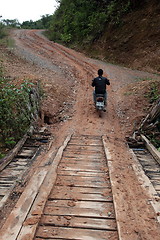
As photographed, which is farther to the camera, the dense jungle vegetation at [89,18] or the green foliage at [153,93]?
the dense jungle vegetation at [89,18]

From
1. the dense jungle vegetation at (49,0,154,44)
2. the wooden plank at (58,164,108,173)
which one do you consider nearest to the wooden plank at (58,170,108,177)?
the wooden plank at (58,164,108,173)

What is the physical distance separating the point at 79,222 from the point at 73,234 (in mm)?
209

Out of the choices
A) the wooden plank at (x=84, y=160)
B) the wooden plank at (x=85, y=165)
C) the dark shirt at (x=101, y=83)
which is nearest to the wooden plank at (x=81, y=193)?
the wooden plank at (x=85, y=165)

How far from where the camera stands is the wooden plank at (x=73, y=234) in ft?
7.75

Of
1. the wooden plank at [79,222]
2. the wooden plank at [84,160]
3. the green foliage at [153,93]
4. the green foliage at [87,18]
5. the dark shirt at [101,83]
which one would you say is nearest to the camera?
the wooden plank at [79,222]

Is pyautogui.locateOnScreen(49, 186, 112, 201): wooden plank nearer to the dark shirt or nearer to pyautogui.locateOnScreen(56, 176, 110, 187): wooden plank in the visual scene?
pyautogui.locateOnScreen(56, 176, 110, 187): wooden plank

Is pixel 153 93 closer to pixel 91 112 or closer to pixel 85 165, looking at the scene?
pixel 91 112

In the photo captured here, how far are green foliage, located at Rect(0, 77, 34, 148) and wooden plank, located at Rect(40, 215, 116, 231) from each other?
9.96 ft

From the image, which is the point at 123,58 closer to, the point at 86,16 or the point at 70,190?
the point at 86,16

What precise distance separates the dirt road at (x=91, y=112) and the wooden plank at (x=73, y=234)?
0.21 metres

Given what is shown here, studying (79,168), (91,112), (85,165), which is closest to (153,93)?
(91,112)

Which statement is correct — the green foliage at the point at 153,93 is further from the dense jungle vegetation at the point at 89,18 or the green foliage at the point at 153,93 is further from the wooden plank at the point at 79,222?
the dense jungle vegetation at the point at 89,18

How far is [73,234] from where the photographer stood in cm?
240

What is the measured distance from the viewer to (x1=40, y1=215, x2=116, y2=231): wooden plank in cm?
254
